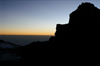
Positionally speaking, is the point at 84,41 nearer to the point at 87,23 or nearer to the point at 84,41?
the point at 84,41

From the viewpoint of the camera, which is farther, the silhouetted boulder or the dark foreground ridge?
the silhouetted boulder

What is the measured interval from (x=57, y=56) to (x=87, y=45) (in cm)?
566

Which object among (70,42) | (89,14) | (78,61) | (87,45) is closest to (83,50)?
(87,45)

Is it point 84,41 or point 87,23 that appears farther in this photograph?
point 87,23

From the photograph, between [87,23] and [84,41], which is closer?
[84,41]

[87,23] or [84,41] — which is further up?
[87,23]

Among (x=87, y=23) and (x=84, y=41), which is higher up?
(x=87, y=23)

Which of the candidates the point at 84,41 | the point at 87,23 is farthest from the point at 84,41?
the point at 87,23

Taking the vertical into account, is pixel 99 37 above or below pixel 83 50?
above

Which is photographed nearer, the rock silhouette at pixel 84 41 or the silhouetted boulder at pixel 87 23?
the rock silhouette at pixel 84 41

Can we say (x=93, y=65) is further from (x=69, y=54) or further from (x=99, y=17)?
(x=99, y=17)

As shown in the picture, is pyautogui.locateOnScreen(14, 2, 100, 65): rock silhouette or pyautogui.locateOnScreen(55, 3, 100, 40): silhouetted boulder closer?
pyautogui.locateOnScreen(14, 2, 100, 65): rock silhouette

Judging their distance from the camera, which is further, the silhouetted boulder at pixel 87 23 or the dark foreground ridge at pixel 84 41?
the silhouetted boulder at pixel 87 23

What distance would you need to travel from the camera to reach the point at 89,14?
492 inches
